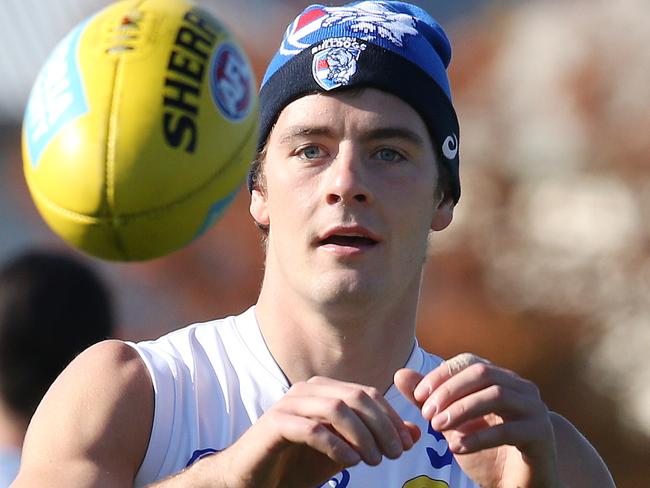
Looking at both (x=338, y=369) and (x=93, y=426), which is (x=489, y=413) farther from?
(x=93, y=426)

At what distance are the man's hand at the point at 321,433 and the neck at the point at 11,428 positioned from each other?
2416 millimetres

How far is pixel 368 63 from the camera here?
4.49m

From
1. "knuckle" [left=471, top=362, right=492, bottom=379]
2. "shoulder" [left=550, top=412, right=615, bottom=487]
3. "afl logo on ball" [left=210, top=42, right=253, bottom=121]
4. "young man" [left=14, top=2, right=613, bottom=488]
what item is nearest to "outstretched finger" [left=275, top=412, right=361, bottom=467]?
"young man" [left=14, top=2, right=613, bottom=488]

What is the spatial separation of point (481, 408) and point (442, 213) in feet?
4.68

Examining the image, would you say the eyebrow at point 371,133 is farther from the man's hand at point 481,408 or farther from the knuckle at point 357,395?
the knuckle at point 357,395

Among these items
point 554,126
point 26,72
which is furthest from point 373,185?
point 554,126

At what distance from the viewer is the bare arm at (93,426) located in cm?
374

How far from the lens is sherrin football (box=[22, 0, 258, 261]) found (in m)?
3.86

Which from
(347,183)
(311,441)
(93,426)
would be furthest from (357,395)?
(347,183)

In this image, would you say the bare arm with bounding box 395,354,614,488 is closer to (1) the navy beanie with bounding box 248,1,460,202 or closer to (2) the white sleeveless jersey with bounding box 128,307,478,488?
(2) the white sleeveless jersey with bounding box 128,307,478,488

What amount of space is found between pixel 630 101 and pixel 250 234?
9.76 ft

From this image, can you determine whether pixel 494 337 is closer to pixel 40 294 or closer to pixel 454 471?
pixel 40 294

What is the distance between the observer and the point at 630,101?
1035 cm

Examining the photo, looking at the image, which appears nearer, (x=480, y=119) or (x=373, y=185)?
(x=373, y=185)
